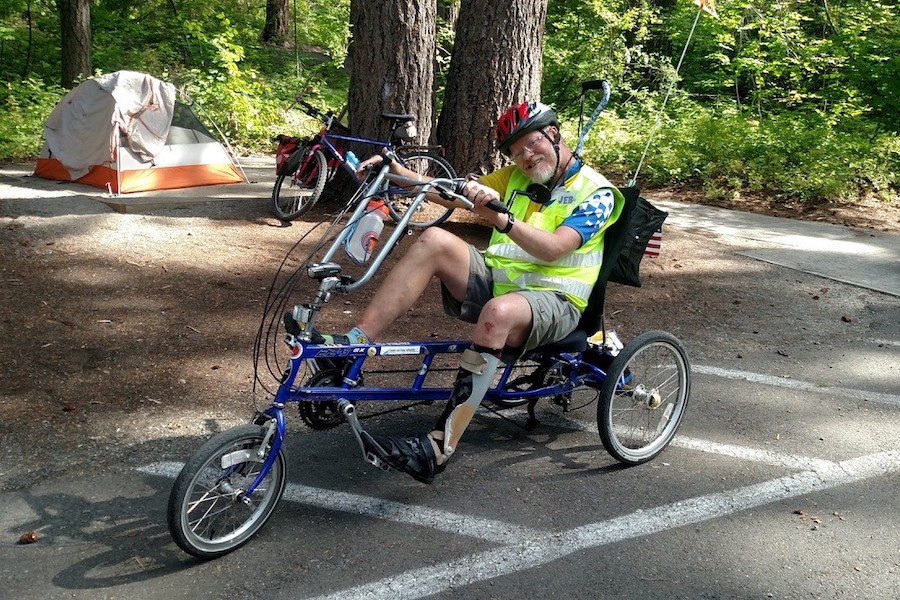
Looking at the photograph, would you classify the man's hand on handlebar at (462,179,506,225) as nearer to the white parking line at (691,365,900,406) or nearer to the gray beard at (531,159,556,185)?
the gray beard at (531,159,556,185)

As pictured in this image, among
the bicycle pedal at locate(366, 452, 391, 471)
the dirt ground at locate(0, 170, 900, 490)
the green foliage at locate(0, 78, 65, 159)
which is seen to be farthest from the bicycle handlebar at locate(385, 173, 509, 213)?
the green foliage at locate(0, 78, 65, 159)

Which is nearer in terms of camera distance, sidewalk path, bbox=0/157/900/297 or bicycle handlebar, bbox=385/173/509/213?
bicycle handlebar, bbox=385/173/509/213

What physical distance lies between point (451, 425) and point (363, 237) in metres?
0.89

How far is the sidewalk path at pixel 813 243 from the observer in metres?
7.76

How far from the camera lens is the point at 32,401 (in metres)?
4.28

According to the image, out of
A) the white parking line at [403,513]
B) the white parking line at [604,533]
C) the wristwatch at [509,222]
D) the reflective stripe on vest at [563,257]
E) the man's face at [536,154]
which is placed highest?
the man's face at [536,154]

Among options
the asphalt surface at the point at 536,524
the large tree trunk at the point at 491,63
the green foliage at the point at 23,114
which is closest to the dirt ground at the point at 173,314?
the asphalt surface at the point at 536,524

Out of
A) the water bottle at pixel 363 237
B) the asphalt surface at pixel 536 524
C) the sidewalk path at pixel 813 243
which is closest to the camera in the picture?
the asphalt surface at pixel 536 524

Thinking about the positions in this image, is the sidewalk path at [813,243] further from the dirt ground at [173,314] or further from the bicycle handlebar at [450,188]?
the bicycle handlebar at [450,188]

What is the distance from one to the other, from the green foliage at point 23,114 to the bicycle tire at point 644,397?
1093 centimetres

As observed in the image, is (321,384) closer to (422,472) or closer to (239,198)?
(422,472)

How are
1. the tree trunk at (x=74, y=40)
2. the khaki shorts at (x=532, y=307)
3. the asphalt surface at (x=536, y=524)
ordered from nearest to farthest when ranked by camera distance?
1. the asphalt surface at (x=536, y=524)
2. the khaki shorts at (x=532, y=307)
3. the tree trunk at (x=74, y=40)

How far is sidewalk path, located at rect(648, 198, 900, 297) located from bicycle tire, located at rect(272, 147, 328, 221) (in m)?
3.89

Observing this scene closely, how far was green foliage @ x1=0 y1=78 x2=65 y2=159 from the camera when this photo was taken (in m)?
12.4
